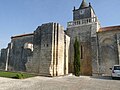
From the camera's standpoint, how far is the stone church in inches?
575

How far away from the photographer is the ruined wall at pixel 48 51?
14.2 meters

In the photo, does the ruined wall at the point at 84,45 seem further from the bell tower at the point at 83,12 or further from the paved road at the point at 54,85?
the paved road at the point at 54,85

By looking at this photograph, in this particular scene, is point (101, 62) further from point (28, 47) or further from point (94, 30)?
point (28, 47)

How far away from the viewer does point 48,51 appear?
14516 mm

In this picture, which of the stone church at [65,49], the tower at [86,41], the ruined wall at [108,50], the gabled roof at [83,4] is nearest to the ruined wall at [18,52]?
the stone church at [65,49]

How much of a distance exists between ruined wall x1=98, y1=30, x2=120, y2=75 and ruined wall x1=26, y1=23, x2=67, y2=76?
590cm

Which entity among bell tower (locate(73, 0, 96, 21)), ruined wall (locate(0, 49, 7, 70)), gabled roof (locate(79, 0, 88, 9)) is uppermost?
gabled roof (locate(79, 0, 88, 9))

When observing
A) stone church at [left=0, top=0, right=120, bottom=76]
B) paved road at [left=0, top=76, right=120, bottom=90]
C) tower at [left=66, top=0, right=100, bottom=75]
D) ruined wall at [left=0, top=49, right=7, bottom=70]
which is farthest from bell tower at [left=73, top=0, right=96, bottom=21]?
paved road at [left=0, top=76, right=120, bottom=90]

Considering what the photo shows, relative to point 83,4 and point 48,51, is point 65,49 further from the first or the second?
point 83,4

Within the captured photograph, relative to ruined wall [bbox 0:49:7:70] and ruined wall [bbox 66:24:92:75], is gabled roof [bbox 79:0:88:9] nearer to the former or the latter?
ruined wall [bbox 66:24:92:75]

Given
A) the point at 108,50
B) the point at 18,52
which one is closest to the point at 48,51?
the point at 108,50

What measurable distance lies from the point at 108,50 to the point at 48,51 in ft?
27.4

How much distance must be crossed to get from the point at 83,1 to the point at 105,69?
1452 centimetres

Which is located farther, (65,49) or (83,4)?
(83,4)
